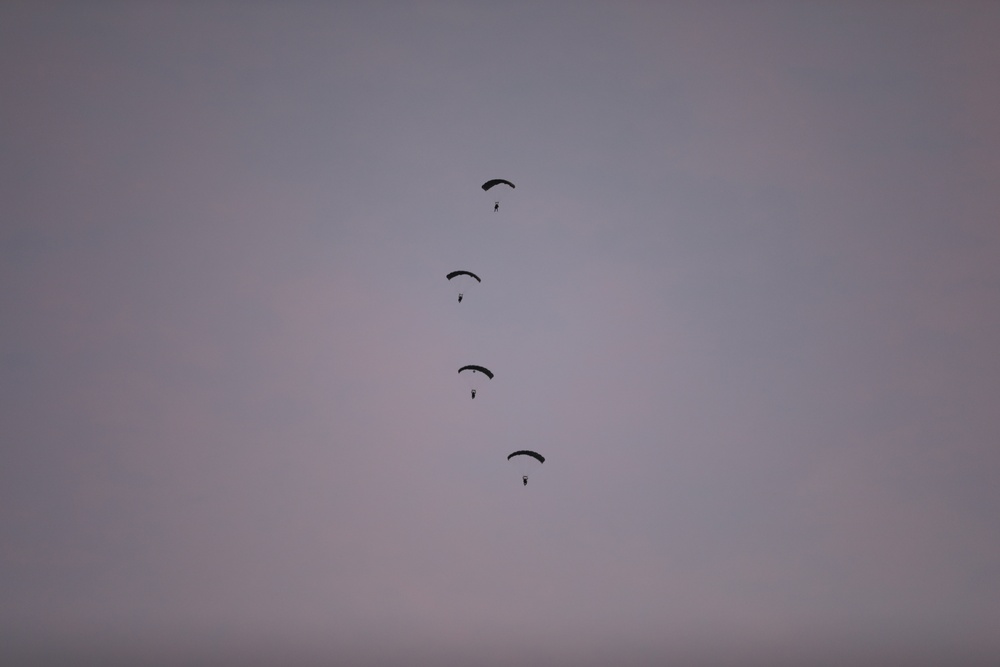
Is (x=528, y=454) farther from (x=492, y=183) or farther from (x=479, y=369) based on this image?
(x=492, y=183)

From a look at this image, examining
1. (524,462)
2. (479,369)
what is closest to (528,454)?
(524,462)

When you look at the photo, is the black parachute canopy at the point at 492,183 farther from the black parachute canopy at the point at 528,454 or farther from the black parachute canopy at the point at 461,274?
the black parachute canopy at the point at 528,454

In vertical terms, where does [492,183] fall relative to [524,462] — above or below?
above

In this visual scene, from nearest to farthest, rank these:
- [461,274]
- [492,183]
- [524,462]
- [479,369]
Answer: [492,183]
[479,369]
[461,274]
[524,462]

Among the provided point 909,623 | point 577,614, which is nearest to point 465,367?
point 577,614

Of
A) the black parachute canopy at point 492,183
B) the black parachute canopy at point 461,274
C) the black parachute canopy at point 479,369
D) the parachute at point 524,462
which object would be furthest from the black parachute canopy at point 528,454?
the black parachute canopy at point 492,183

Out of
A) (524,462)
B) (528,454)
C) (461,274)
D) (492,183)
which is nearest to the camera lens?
(492,183)

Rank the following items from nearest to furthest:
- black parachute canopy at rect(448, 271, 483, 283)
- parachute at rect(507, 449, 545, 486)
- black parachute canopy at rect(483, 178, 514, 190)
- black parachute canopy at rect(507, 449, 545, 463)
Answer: black parachute canopy at rect(483, 178, 514, 190)
black parachute canopy at rect(448, 271, 483, 283)
black parachute canopy at rect(507, 449, 545, 463)
parachute at rect(507, 449, 545, 486)

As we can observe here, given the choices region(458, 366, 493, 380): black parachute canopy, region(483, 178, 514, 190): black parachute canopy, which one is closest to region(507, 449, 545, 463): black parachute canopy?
region(458, 366, 493, 380): black parachute canopy

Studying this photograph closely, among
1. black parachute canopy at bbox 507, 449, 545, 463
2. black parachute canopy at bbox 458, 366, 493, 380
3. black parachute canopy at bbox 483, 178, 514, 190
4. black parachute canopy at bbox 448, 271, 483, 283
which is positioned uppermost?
black parachute canopy at bbox 483, 178, 514, 190

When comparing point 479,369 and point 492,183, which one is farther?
point 479,369

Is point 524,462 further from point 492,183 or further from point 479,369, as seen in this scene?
point 492,183

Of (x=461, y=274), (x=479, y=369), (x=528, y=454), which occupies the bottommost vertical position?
(x=528, y=454)

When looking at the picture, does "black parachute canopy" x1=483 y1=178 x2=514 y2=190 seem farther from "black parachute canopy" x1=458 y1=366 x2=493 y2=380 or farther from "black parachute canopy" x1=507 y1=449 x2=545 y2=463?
"black parachute canopy" x1=507 y1=449 x2=545 y2=463
